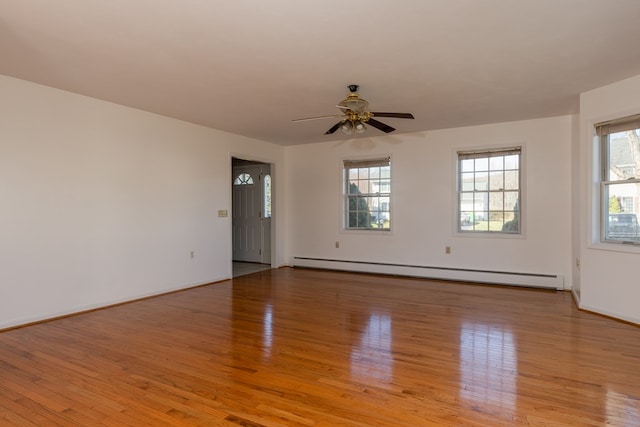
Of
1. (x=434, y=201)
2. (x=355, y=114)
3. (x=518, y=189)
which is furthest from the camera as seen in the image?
(x=434, y=201)

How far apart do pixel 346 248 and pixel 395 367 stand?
441 centimetres

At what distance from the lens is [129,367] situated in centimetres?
282

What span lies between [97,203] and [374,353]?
3674 millimetres

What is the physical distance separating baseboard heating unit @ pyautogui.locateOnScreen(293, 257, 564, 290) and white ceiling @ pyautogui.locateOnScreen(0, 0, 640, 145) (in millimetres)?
2508

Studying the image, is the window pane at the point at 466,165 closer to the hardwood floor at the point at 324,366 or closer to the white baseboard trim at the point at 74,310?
the hardwood floor at the point at 324,366

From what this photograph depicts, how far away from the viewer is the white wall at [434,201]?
5.49m

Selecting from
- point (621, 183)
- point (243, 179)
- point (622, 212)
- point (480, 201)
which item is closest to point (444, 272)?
point (480, 201)

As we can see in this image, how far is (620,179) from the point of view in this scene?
13.4 ft

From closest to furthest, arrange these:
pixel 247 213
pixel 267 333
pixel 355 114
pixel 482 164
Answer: pixel 267 333 → pixel 355 114 → pixel 482 164 → pixel 247 213

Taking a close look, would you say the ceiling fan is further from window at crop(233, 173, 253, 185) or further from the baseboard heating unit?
window at crop(233, 173, 253, 185)

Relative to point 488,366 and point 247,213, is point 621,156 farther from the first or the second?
point 247,213

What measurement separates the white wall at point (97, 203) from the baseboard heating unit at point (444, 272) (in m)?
2.12

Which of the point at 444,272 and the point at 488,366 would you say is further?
the point at 444,272

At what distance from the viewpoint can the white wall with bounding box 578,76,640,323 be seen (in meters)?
3.86
